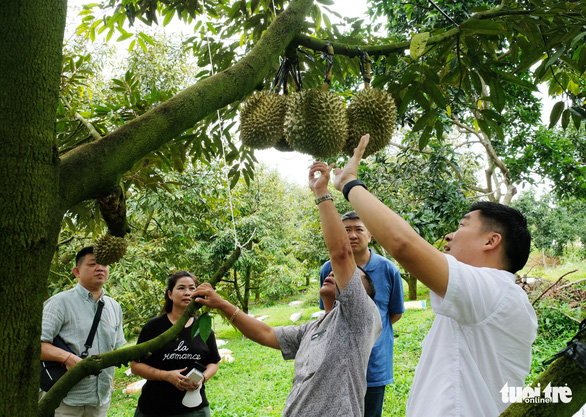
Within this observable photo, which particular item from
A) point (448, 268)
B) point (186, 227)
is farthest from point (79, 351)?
point (186, 227)

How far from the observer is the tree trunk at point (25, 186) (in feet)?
2.60

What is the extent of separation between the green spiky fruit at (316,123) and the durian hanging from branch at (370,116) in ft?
0.18

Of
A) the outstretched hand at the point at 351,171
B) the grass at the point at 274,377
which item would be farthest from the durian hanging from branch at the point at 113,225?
the grass at the point at 274,377

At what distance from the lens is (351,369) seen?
1689mm

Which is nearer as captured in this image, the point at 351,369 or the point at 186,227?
the point at 351,369

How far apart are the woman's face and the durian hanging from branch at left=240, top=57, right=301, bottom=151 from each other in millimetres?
1573

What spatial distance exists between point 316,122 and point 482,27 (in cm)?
67

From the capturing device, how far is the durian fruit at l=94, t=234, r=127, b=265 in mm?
1929

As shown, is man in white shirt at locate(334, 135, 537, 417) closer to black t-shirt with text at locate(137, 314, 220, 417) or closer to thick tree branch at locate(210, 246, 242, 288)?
thick tree branch at locate(210, 246, 242, 288)

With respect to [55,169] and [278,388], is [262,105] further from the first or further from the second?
[278,388]

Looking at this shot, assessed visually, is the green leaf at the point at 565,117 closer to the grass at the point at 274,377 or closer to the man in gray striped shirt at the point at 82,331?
the man in gray striped shirt at the point at 82,331

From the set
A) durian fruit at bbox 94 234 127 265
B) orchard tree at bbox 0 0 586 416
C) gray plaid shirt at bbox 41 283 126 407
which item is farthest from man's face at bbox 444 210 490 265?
gray plaid shirt at bbox 41 283 126 407

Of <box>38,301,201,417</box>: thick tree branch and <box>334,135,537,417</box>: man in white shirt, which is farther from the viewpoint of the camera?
<box>334,135,537,417</box>: man in white shirt

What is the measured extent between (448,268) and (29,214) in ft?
3.34
